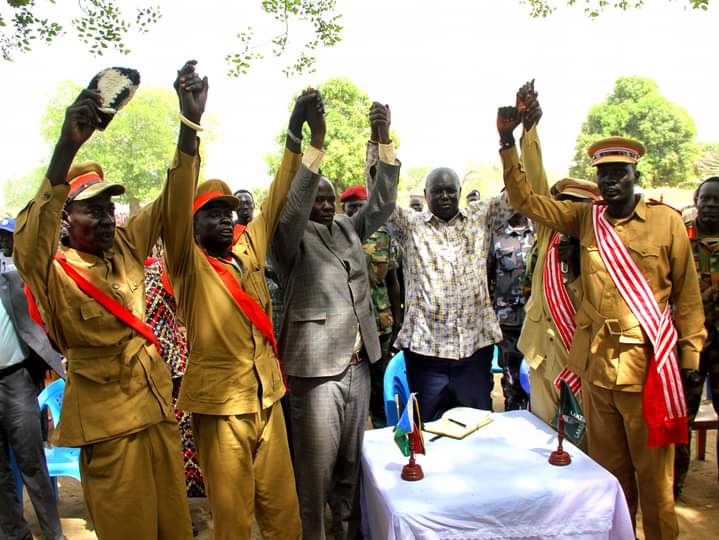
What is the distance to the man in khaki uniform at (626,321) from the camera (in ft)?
9.61

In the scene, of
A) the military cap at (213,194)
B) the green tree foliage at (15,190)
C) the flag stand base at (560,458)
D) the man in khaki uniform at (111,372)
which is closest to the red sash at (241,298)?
the military cap at (213,194)

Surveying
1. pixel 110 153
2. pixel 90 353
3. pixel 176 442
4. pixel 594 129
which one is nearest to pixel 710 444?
pixel 176 442

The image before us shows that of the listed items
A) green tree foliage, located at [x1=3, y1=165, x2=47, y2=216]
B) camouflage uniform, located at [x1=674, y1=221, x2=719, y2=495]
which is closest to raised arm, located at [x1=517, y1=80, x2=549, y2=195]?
camouflage uniform, located at [x1=674, y1=221, x2=719, y2=495]

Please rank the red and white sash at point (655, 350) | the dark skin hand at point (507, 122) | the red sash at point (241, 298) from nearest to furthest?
1. the red sash at point (241, 298)
2. the red and white sash at point (655, 350)
3. the dark skin hand at point (507, 122)

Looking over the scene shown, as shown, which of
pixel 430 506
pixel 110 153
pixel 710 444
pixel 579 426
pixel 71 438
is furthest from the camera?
pixel 110 153

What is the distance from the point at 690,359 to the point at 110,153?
3515 centimetres

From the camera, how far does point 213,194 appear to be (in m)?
2.80

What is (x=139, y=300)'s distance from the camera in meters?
2.54

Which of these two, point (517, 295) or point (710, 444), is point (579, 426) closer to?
point (517, 295)

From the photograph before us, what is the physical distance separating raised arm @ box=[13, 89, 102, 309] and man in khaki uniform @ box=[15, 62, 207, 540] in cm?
2

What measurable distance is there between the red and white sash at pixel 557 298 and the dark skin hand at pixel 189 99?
7.55 ft

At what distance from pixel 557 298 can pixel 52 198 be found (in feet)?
9.49

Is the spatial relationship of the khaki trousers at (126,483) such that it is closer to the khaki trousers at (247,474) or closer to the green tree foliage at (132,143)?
the khaki trousers at (247,474)

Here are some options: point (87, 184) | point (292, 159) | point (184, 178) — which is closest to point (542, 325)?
point (292, 159)
